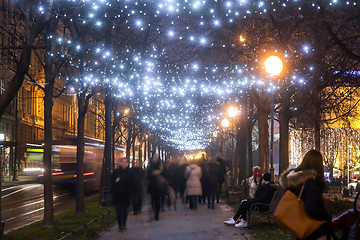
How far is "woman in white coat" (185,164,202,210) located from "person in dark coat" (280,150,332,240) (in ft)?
45.7

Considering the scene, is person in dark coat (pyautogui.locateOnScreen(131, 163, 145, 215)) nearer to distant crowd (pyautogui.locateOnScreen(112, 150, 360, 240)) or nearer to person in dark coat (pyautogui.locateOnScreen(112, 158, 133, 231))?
distant crowd (pyautogui.locateOnScreen(112, 150, 360, 240))

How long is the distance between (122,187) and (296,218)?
9.25 meters

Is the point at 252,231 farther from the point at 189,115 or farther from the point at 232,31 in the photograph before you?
the point at 189,115

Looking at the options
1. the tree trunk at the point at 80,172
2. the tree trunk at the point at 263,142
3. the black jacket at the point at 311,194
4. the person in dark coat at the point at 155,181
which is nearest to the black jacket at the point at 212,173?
the person in dark coat at the point at 155,181

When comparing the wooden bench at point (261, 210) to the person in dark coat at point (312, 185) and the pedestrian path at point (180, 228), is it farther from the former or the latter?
the person in dark coat at point (312, 185)

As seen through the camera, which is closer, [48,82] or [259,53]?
[48,82]

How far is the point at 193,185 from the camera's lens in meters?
21.2

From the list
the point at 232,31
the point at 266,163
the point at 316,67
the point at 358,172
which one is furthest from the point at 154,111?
the point at 358,172

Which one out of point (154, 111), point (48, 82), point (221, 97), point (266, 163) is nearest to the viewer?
point (48, 82)

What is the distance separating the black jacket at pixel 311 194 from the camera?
6.57 m

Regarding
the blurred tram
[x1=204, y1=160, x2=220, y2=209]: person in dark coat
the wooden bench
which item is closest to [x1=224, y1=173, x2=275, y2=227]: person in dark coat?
the wooden bench

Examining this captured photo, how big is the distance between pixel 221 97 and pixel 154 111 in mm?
10403

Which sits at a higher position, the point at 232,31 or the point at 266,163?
the point at 232,31

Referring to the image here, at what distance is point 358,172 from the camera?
84.6 metres
